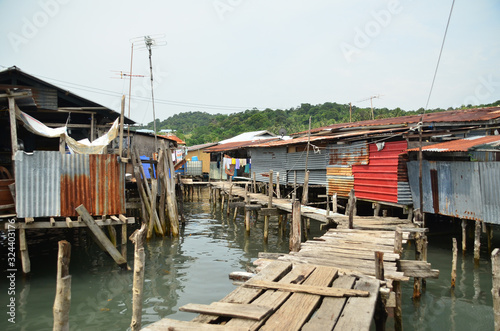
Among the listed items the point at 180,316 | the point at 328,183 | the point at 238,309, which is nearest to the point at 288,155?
the point at 328,183

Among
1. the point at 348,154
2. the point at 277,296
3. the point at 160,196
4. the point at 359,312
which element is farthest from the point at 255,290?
the point at 348,154

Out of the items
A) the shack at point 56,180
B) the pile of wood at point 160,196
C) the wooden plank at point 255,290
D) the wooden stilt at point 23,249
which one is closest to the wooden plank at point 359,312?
the wooden plank at point 255,290

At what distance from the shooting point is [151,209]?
14.1m

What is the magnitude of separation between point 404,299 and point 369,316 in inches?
221

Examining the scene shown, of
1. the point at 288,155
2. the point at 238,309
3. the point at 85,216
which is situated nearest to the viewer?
the point at 238,309

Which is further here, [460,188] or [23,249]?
[460,188]

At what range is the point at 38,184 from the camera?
972cm

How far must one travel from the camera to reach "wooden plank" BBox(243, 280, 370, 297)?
4770 millimetres

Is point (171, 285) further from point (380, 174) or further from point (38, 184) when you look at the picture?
point (380, 174)

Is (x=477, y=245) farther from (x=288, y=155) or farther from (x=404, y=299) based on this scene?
(x=288, y=155)

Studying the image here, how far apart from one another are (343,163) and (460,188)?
553cm

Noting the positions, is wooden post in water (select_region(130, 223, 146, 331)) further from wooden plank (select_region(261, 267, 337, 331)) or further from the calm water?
the calm water

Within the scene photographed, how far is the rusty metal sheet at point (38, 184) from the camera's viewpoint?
373 inches

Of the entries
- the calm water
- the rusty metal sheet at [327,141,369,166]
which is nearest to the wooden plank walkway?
the calm water
